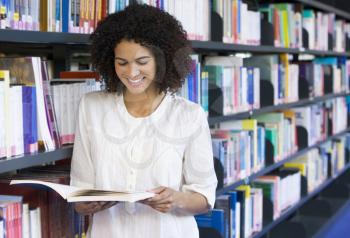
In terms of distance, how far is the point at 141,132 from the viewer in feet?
5.97

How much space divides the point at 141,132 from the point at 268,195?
6.10 ft

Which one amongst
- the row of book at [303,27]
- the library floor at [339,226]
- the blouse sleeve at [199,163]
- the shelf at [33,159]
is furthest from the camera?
the library floor at [339,226]

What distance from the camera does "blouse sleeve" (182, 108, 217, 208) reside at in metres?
1.83

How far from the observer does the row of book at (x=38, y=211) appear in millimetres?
1657

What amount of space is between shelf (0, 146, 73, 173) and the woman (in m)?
0.04

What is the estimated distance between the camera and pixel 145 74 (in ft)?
5.81

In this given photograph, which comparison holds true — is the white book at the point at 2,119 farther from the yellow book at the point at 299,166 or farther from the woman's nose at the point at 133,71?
the yellow book at the point at 299,166

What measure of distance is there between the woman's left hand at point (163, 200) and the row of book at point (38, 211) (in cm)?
30

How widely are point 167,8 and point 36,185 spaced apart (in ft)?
3.09

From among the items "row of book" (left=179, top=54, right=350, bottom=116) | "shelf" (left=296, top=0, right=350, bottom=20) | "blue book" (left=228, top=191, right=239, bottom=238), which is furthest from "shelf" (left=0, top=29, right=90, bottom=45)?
"shelf" (left=296, top=0, right=350, bottom=20)

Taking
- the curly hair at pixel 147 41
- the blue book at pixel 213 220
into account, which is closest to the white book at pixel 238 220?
the blue book at pixel 213 220

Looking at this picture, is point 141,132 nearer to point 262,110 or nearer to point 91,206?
point 91,206

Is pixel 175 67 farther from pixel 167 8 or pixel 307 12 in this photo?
pixel 307 12

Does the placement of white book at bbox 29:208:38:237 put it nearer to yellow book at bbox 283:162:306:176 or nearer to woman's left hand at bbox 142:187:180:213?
woman's left hand at bbox 142:187:180:213
